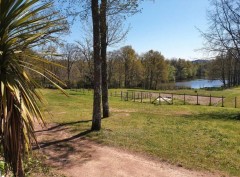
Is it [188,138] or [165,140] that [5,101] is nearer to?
[165,140]

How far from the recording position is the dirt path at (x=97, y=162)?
26.3 ft

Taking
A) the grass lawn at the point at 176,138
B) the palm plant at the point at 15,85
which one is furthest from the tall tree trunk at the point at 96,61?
the palm plant at the point at 15,85

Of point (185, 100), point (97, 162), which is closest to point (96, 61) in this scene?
point (97, 162)

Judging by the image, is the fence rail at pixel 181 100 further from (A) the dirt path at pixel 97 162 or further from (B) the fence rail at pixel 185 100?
(A) the dirt path at pixel 97 162

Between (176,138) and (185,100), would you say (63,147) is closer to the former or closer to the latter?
(176,138)

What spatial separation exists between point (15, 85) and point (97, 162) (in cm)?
533

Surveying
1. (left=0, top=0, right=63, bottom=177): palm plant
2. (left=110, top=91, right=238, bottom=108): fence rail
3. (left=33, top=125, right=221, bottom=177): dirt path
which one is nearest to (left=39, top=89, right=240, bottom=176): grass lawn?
(left=33, top=125, right=221, bottom=177): dirt path

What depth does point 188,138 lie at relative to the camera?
39.4 feet

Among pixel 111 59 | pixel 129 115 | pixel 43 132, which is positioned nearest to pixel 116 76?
pixel 111 59

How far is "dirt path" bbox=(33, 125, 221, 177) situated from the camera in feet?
26.3

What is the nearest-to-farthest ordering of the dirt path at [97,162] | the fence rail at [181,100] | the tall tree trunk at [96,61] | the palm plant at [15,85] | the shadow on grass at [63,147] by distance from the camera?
the palm plant at [15,85] → the dirt path at [97,162] → the shadow on grass at [63,147] → the tall tree trunk at [96,61] → the fence rail at [181,100]

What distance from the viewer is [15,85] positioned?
414 centimetres

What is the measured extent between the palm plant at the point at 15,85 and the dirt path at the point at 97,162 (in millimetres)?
3832

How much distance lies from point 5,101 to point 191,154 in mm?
7385
